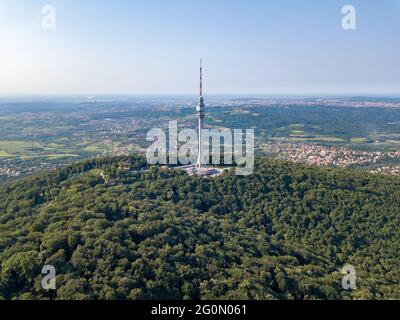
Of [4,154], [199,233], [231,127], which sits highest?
[231,127]

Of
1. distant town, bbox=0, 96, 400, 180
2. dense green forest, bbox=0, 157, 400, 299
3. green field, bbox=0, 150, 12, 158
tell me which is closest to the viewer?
dense green forest, bbox=0, 157, 400, 299

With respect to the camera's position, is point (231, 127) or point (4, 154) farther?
point (231, 127)

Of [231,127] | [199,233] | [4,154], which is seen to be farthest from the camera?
[231,127]

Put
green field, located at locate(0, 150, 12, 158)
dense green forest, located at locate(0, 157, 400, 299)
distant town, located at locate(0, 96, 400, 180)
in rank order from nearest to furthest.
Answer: dense green forest, located at locate(0, 157, 400, 299), distant town, located at locate(0, 96, 400, 180), green field, located at locate(0, 150, 12, 158)

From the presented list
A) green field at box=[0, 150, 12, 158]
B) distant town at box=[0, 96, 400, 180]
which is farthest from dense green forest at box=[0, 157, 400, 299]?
green field at box=[0, 150, 12, 158]

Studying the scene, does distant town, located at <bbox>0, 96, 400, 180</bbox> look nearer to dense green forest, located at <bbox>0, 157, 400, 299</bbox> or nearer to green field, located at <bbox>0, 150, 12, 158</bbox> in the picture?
green field, located at <bbox>0, 150, 12, 158</bbox>

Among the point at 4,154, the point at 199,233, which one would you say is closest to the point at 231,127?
the point at 4,154

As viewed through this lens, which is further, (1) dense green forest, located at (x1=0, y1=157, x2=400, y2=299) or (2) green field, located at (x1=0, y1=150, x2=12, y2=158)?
(2) green field, located at (x1=0, y1=150, x2=12, y2=158)

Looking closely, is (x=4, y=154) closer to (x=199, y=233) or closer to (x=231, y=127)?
(x=231, y=127)

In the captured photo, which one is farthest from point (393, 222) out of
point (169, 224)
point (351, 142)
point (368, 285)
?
point (351, 142)

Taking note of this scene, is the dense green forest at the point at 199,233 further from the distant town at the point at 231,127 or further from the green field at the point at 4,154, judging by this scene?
the green field at the point at 4,154

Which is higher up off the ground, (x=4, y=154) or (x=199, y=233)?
(x=199, y=233)
